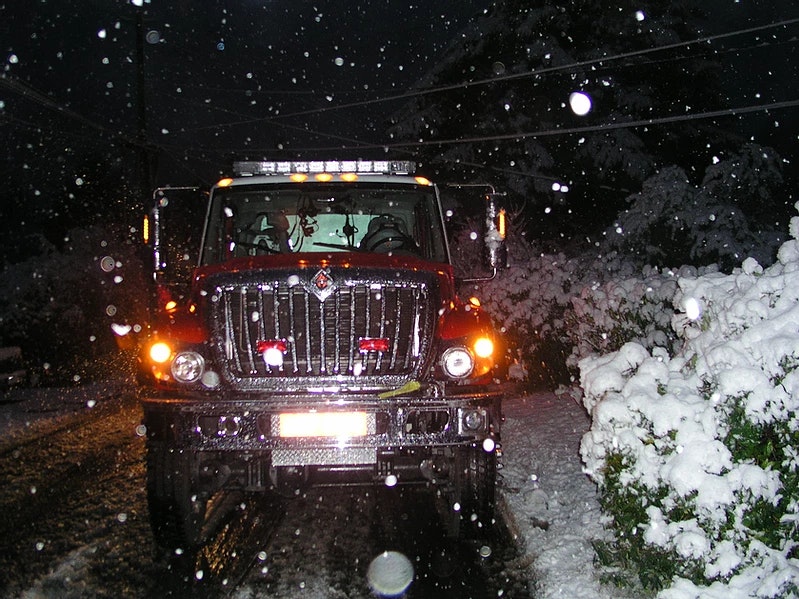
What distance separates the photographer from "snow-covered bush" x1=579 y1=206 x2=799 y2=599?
3787 millimetres

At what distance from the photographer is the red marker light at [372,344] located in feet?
16.4

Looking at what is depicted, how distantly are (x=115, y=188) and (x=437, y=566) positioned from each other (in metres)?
41.7

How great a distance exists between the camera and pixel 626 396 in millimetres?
4449

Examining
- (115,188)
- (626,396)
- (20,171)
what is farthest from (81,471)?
(115,188)

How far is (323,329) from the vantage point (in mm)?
5020

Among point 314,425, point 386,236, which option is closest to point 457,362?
point 314,425

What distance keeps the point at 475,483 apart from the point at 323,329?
1.44 metres

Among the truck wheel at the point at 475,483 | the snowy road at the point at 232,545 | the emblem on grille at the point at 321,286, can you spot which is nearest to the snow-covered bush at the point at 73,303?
the snowy road at the point at 232,545

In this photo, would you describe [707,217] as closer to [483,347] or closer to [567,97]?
[483,347]

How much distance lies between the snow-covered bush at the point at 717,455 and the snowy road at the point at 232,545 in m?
0.84

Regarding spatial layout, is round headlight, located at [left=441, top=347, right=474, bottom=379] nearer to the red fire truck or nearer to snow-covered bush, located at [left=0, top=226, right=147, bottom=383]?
the red fire truck

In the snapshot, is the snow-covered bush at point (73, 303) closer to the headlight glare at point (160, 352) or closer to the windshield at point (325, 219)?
the windshield at point (325, 219)

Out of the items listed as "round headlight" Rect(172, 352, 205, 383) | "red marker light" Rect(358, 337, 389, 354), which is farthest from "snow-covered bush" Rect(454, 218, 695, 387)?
"round headlight" Rect(172, 352, 205, 383)

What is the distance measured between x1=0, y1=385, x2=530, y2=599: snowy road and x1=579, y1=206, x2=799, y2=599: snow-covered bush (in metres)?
0.84
